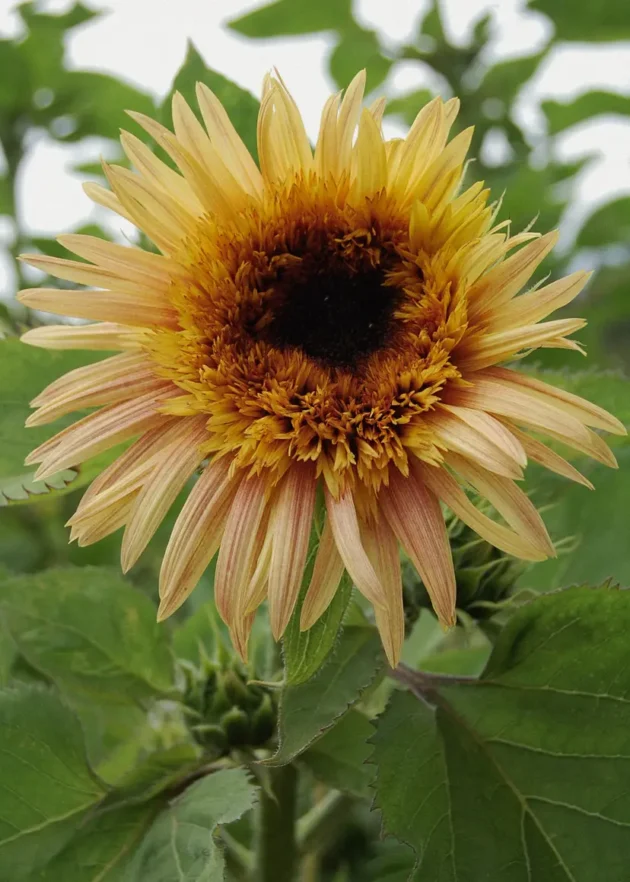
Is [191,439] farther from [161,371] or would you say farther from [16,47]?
[16,47]

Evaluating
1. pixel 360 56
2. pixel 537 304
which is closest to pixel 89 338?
pixel 537 304

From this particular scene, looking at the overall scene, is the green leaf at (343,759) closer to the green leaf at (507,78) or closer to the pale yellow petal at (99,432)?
the pale yellow petal at (99,432)

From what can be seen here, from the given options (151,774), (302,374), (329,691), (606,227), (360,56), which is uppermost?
(360,56)

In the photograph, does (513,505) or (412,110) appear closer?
(513,505)

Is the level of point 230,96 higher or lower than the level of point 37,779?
higher

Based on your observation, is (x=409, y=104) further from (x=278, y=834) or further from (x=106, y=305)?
(x=278, y=834)
